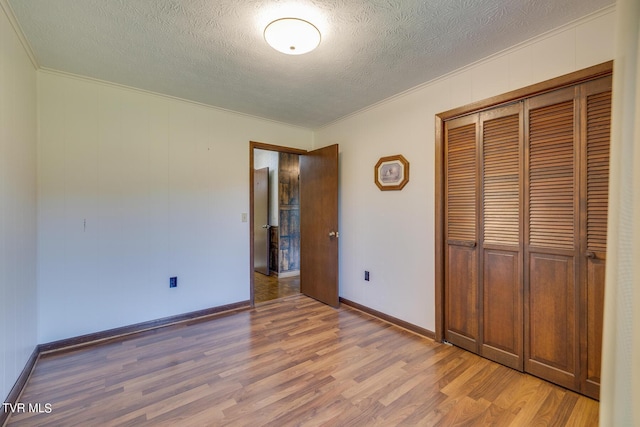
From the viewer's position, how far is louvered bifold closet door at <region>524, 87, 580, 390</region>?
5.91 feet

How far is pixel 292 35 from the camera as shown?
1.72 m

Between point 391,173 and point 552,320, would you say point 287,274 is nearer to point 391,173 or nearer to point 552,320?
point 391,173

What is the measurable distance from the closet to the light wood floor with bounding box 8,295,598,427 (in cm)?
21

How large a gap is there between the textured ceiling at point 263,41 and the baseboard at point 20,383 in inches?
89.6

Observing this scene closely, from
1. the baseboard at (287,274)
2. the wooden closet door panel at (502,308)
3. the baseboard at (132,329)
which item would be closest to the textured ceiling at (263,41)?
the wooden closet door panel at (502,308)

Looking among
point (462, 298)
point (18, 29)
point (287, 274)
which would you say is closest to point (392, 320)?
point (462, 298)

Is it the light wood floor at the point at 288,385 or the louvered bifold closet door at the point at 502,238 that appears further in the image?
the louvered bifold closet door at the point at 502,238

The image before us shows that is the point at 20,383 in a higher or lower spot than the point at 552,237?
lower

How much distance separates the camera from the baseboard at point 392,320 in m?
2.63

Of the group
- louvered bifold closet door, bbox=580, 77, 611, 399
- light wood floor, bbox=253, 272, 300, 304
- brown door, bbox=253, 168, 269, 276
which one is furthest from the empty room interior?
brown door, bbox=253, 168, 269, 276

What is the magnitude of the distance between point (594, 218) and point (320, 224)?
2.55 m

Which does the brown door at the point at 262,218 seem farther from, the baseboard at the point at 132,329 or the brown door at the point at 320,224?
the baseboard at the point at 132,329

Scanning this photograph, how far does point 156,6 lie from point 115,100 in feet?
4.69

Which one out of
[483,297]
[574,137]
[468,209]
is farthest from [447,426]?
[574,137]
